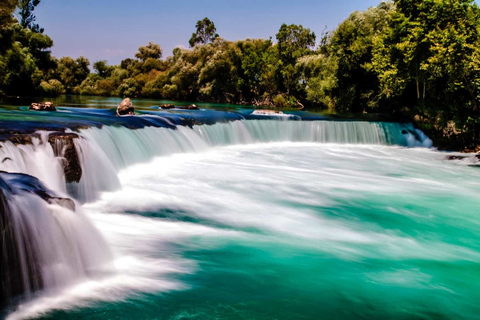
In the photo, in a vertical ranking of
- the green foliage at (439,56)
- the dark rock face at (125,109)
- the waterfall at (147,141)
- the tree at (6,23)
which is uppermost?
the tree at (6,23)

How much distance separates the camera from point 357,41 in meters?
26.9

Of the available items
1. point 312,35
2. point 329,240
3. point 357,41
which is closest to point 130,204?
point 329,240

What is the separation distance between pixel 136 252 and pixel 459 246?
192 inches

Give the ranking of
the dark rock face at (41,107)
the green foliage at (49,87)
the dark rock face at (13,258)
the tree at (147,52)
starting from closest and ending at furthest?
the dark rock face at (13,258)
the dark rock face at (41,107)
the green foliage at (49,87)
the tree at (147,52)

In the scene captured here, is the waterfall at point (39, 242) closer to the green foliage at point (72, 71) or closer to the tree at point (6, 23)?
the tree at point (6, 23)

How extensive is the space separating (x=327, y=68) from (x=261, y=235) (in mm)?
29087

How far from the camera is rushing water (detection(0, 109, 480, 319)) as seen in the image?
4047 mm

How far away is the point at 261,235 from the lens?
6.18 meters

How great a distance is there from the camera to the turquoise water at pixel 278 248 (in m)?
4.00

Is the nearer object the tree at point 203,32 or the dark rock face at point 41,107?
the dark rock face at point 41,107

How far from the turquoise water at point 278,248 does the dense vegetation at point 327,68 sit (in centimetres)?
667

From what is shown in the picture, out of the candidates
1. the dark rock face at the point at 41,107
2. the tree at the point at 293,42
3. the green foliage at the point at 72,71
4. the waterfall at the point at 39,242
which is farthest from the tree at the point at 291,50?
the waterfall at the point at 39,242

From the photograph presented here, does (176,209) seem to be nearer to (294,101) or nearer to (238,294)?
(238,294)

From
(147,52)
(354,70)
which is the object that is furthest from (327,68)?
(147,52)
